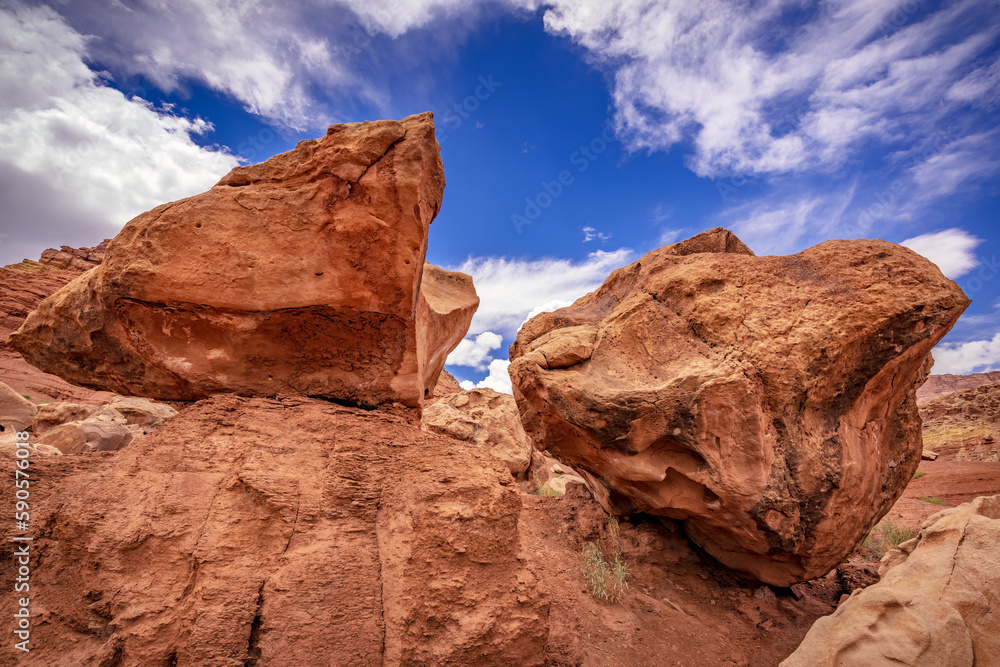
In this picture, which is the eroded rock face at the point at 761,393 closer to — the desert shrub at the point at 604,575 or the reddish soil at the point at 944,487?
the desert shrub at the point at 604,575

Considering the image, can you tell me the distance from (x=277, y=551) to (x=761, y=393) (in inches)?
159

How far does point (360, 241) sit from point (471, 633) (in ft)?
7.98

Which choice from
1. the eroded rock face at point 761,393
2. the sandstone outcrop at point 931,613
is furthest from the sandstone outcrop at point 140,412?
the sandstone outcrop at point 931,613

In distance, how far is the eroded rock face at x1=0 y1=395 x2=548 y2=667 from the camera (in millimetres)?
2146

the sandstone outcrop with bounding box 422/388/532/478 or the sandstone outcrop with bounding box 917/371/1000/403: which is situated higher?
the sandstone outcrop with bounding box 917/371/1000/403

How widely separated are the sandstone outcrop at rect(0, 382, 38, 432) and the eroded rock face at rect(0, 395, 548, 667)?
36.7ft

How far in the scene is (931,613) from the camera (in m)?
2.64

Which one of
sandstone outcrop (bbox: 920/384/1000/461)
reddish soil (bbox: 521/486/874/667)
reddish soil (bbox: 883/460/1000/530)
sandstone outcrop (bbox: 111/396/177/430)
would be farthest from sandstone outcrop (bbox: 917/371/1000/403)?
sandstone outcrop (bbox: 111/396/177/430)

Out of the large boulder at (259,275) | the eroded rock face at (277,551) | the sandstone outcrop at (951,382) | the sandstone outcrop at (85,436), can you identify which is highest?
the sandstone outcrop at (951,382)

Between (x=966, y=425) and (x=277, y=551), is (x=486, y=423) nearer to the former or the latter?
→ (x=277, y=551)

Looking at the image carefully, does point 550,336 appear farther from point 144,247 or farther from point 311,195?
point 144,247

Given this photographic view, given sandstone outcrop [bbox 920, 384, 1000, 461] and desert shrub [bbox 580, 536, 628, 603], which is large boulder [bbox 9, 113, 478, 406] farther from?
sandstone outcrop [bbox 920, 384, 1000, 461]

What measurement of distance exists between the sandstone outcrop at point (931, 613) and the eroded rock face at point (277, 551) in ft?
6.46

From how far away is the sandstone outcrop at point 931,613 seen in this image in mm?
2492
